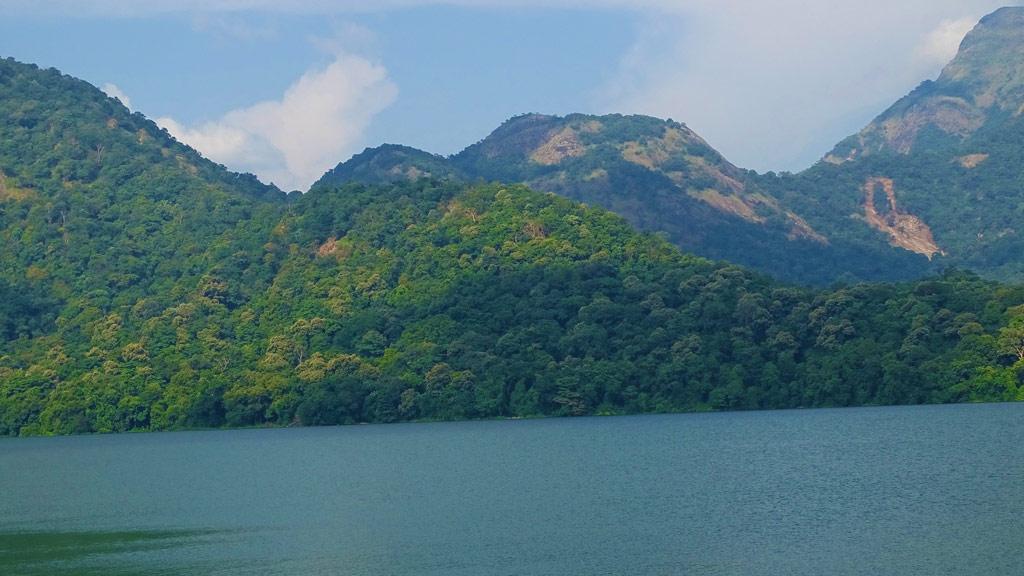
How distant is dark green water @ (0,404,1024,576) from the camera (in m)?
51.2

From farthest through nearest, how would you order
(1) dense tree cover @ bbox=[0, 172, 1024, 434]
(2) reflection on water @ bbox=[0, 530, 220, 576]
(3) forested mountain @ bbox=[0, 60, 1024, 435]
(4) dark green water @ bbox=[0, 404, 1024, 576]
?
(3) forested mountain @ bbox=[0, 60, 1024, 435]
(1) dense tree cover @ bbox=[0, 172, 1024, 434]
(2) reflection on water @ bbox=[0, 530, 220, 576]
(4) dark green water @ bbox=[0, 404, 1024, 576]

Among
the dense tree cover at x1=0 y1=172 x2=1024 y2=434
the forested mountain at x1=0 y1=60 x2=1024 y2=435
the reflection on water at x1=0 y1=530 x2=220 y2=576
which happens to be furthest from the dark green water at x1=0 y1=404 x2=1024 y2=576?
the forested mountain at x1=0 y1=60 x2=1024 y2=435

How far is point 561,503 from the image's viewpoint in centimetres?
6744

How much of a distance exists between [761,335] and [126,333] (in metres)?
86.0

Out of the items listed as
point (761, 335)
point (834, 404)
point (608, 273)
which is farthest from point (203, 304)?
point (834, 404)

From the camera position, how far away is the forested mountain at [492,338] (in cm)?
13800

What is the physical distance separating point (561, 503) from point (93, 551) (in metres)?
23.0

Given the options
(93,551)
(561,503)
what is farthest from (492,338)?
(93,551)

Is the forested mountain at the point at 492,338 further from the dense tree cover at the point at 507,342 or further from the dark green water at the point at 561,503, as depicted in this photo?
the dark green water at the point at 561,503

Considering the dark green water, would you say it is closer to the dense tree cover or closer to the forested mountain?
the dense tree cover

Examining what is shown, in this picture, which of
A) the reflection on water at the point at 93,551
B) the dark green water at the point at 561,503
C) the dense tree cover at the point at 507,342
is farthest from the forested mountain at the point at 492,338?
Result: the reflection on water at the point at 93,551

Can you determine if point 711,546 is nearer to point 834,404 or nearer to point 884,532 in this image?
point 884,532

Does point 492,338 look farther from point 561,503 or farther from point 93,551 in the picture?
point 93,551

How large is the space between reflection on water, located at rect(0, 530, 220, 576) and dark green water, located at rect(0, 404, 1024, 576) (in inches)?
7.5
